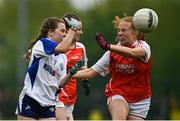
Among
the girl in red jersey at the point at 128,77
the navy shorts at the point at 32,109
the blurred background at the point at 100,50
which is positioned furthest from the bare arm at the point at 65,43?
the blurred background at the point at 100,50

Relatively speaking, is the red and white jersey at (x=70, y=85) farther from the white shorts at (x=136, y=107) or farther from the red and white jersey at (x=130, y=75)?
the white shorts at (x=136, y=107)

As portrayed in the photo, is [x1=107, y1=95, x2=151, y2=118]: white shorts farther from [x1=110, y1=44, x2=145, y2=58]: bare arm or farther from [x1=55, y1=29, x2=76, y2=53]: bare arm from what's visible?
[x1=55, y1=29, x2=76, y2=53]: bare arm

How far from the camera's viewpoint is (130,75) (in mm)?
12227

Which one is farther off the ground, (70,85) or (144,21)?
(144,21)

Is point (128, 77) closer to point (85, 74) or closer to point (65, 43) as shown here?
point (85, 74)

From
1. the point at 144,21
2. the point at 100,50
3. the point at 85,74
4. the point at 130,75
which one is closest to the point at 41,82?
the point at 130,75

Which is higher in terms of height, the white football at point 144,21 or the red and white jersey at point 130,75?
the white football at point 144,21

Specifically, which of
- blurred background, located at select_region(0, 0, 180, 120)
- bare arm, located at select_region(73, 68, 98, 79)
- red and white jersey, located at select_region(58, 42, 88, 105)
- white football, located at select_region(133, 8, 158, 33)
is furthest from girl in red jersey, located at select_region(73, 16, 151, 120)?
blurred background, located at select_region(0, 0, 180, 120)

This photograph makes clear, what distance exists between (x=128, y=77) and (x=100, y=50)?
85.1ft

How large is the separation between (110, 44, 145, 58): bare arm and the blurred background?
1619 cm

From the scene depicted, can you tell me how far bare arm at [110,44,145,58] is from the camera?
37.8 ft

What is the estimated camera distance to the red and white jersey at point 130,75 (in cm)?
1214

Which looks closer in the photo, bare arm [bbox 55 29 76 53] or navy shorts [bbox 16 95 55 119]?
bare arm [bbox 55 29 76 53]

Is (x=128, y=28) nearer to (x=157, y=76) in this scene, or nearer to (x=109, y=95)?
(x=109, y=95)
